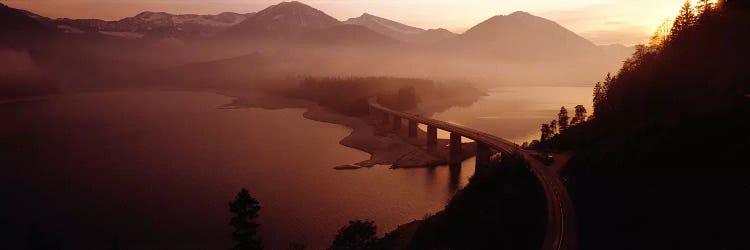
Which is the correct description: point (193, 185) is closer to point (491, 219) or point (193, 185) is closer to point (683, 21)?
point (491, 219)

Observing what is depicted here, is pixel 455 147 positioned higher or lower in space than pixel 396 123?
lower

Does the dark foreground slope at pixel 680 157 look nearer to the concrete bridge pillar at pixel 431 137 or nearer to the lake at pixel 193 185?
the lake at pixel 193 185

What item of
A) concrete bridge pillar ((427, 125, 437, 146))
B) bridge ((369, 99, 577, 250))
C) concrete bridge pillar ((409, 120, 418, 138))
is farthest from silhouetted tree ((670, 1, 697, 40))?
concrete bridge pillar ((409, 120, 418, 138))

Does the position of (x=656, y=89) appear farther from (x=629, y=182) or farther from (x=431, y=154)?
(x=431, y=154)

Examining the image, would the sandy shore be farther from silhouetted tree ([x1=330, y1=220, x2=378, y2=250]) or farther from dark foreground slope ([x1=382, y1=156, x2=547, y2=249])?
silhouetted tree ([x1=330, y1=220, x2=378, y2=250])

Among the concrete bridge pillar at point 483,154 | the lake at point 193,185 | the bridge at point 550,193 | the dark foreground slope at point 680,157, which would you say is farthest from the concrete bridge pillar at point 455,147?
the dark foreground slope at point 680,157

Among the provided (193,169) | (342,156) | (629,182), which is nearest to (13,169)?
(193,169)

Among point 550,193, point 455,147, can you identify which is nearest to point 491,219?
point 550,193
